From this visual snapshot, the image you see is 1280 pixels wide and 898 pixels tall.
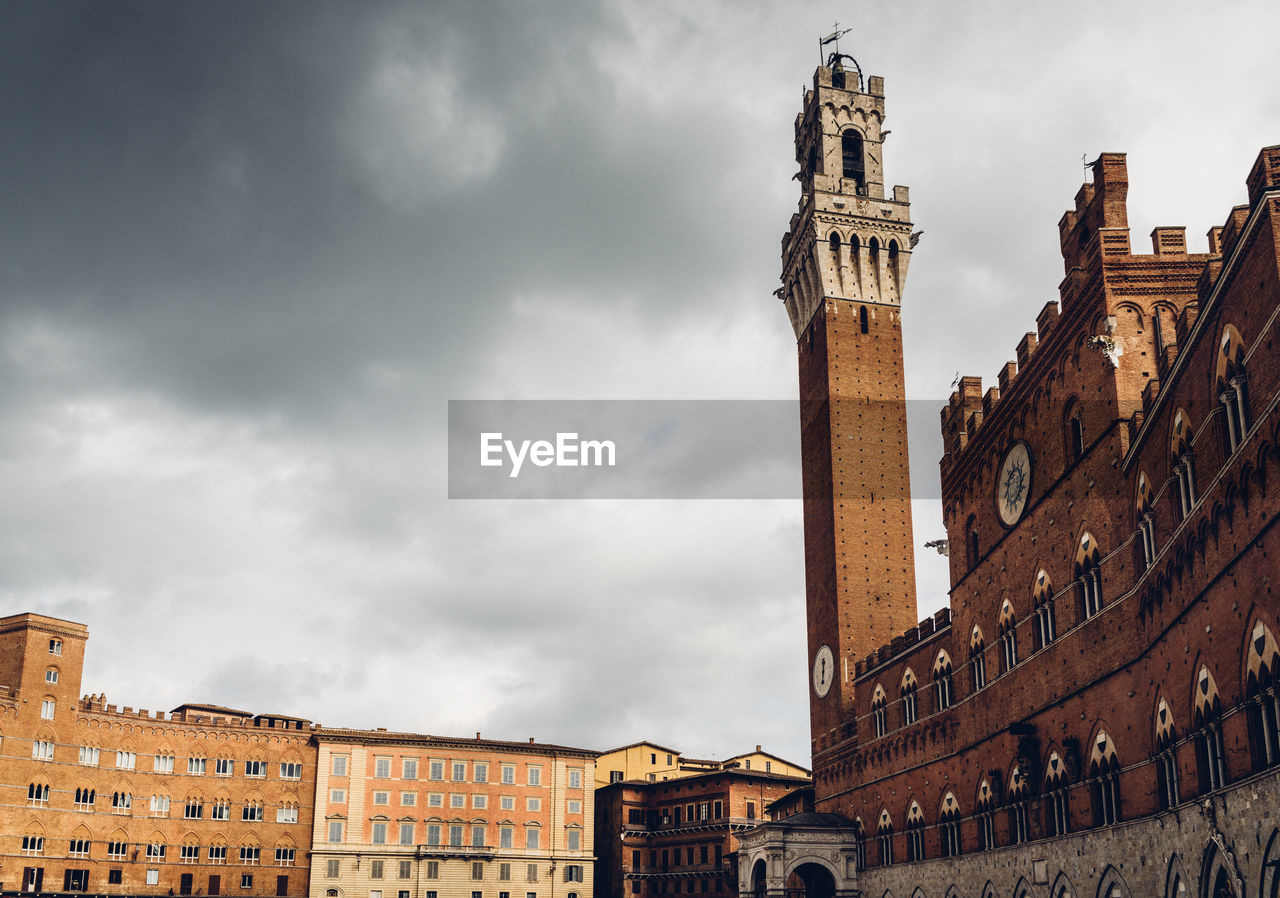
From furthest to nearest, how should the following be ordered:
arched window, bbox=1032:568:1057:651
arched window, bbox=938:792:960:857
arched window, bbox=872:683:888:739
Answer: arched window, bbox=872:683:888:739 < arched window, bbox=938:792:960:857 < arched window, bbox=1032:568:1057:651

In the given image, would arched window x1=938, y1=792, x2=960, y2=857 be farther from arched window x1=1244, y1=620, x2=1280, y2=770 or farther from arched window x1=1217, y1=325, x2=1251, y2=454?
arched window x1=1217, y1=325, x2=1251, y2=454

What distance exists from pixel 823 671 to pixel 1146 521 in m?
34.6

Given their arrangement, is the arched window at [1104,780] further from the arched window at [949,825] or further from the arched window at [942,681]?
the arched window at [942,681]

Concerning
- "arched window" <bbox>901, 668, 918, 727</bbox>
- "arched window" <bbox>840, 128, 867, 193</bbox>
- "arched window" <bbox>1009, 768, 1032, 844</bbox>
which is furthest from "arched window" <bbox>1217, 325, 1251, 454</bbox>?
"arched window" <bbox>840, 128, 867, 193</bbox>

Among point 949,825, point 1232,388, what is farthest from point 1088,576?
point 949,825

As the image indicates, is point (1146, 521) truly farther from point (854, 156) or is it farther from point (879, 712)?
point (854, 156)

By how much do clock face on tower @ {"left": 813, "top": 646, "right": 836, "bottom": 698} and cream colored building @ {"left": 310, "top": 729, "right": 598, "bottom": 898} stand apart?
86.7ft

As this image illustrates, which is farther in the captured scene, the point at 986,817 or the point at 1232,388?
the point at 986,817

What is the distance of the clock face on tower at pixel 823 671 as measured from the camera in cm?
5938

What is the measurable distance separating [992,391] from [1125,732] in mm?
15714

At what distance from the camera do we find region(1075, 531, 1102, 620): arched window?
3109 centimetres

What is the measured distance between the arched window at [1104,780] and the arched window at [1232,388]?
465 inches

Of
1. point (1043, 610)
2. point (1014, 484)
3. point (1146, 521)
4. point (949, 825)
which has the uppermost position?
point (1014, 484)

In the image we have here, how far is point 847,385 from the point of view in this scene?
64.8 m
